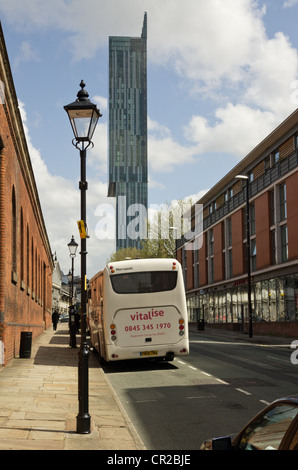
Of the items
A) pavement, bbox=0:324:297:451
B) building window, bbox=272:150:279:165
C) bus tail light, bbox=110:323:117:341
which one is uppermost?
building window, bbox=272:150:279:165

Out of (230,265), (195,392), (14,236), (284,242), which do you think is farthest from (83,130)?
(230,265)

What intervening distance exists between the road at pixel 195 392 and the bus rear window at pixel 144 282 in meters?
2.46

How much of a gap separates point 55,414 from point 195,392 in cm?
402

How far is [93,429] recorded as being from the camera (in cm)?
809

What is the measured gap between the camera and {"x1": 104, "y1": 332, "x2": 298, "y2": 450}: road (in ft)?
27.5

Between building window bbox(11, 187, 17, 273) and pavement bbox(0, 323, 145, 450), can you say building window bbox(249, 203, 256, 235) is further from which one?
pavement bbox(0, 323, 145, 450)

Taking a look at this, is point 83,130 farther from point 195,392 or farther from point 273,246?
point 273,246

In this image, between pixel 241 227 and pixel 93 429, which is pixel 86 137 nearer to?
pixel 93 429

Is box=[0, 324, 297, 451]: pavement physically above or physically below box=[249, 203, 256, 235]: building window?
below

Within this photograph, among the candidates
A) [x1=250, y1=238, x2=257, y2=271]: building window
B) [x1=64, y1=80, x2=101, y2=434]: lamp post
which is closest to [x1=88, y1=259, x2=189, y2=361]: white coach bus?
[x1=64, y1=80, x2=101, y2=434]: lamp post

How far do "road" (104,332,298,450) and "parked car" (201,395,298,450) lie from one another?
3.69 m

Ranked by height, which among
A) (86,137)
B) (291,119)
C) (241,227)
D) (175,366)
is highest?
(291,119)
